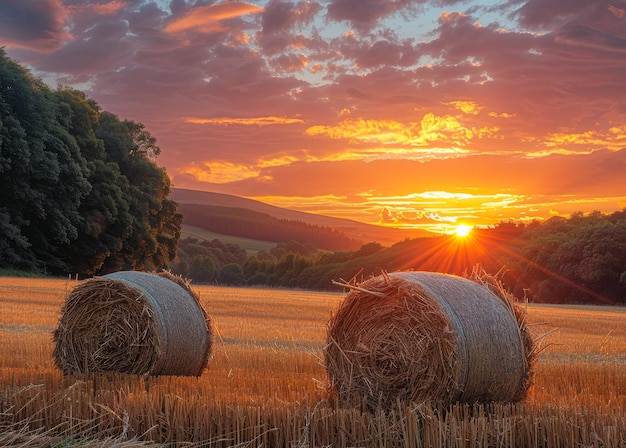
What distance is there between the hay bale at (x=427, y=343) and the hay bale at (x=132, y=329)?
243cm

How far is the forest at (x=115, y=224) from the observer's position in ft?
126

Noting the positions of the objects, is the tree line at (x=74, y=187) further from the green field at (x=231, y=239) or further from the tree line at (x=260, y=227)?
the tree line at (x=260, y=227)

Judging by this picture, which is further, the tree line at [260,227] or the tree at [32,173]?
the tree line at [260,227]

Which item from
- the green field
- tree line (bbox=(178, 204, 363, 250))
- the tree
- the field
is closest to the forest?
the tree

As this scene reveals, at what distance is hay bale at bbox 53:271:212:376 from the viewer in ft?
33.1

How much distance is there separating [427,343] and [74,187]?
117 feet

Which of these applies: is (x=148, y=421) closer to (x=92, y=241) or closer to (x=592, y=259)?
(x=92, y=241)

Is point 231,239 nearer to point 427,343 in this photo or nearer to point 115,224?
point 115,224

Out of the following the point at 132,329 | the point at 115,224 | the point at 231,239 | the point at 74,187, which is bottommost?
the point at 132,329

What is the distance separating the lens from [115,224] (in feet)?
150

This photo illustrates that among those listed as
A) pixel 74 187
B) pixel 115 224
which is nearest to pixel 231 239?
pixel 115 224

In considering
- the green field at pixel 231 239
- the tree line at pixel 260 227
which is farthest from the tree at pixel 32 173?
the tree line at pixel 260 227

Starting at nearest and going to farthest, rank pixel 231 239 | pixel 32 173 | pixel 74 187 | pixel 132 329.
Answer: pixel 132 329 < pixel 32 173 < pixel 74 187 < pixel 231 239

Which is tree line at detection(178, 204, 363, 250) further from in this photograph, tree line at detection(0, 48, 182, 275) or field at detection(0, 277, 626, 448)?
field at detection(0, 277, 626, 448)
